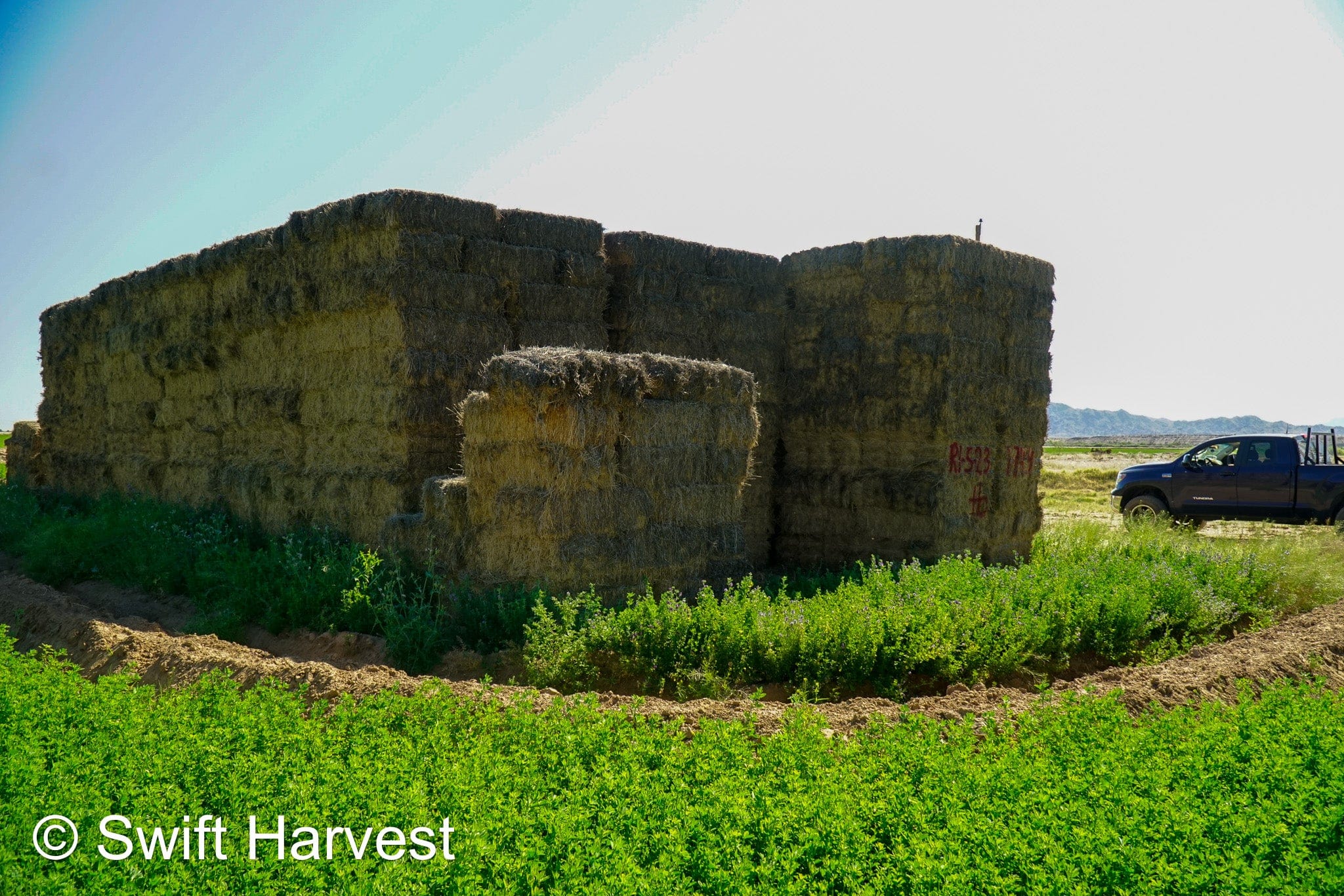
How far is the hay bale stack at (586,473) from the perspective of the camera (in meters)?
7.88

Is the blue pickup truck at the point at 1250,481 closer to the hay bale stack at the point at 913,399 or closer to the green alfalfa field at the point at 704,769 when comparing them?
the hay bale stack at the point at 913,399

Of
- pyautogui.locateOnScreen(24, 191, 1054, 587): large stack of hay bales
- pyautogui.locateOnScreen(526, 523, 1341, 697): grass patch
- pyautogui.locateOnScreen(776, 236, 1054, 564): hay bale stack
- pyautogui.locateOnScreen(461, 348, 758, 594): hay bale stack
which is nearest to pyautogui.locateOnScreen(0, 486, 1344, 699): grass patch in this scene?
pyautogui.locateOnScreen(526, 523, 1341, 697): grass patch

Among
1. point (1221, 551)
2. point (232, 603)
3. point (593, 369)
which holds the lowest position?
point (232, 603)

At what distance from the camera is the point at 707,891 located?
3.35 meters

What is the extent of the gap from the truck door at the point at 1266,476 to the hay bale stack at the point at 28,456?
24.9 meters

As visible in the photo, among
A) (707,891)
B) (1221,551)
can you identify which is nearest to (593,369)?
(707,891)

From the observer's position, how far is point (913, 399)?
11703 millimetres

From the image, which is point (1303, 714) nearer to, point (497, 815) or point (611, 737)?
point (611, 737)

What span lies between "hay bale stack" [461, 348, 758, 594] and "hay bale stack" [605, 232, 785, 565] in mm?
2933

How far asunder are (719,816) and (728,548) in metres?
5.63

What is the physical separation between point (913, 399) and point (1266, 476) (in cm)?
985

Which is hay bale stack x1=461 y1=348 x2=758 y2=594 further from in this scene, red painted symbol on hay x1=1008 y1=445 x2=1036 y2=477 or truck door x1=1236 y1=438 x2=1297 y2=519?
truck door x1=1236 y1=438 x2=1297 y2=519

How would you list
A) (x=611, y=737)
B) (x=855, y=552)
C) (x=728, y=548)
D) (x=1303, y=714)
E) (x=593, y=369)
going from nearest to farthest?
(x=611, y=737), (x=1303, y=714), (x=593, y=369), (x=728, y=548), (x=855, y=552)

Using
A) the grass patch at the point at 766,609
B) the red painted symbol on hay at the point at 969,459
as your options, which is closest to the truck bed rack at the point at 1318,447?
the grass patch at the point at 766,609
